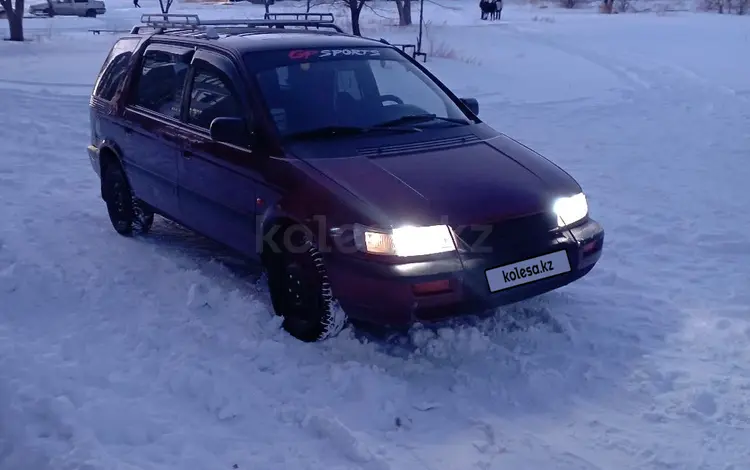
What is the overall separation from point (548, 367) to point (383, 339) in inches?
38.5

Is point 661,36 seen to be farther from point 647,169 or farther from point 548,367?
point 548,367

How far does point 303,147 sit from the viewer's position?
4.67 meters

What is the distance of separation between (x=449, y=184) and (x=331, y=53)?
5.25 feet

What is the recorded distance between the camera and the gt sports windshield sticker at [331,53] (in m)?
5.25

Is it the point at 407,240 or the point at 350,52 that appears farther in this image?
the point at 350,52

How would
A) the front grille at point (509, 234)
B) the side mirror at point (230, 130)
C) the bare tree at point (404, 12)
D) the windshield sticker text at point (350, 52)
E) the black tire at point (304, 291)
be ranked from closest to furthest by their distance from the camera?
the front grille at point (509, 234), the black tire at point (304, 291), the side mirror at point (230, 130), the windshield sticker text at point (350, 52), the bare tree at point (404, 12)

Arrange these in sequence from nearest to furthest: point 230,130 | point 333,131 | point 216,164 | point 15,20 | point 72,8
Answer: point 230,130 → point 333,131 → point 216,164 → point 15,20 → point 72,8

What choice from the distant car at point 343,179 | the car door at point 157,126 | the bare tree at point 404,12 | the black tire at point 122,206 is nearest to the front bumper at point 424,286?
the distant car at point 343,179

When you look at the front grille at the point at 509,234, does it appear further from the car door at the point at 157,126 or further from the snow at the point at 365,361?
the car door at the point at 157,126

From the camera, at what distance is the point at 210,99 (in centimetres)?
531

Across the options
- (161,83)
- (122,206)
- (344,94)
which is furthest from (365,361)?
(122,206)

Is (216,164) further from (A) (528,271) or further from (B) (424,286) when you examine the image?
(A) (528,271)

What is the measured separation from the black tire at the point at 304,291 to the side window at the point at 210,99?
1.01m

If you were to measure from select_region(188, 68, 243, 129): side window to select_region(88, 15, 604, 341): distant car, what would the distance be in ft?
0.04
